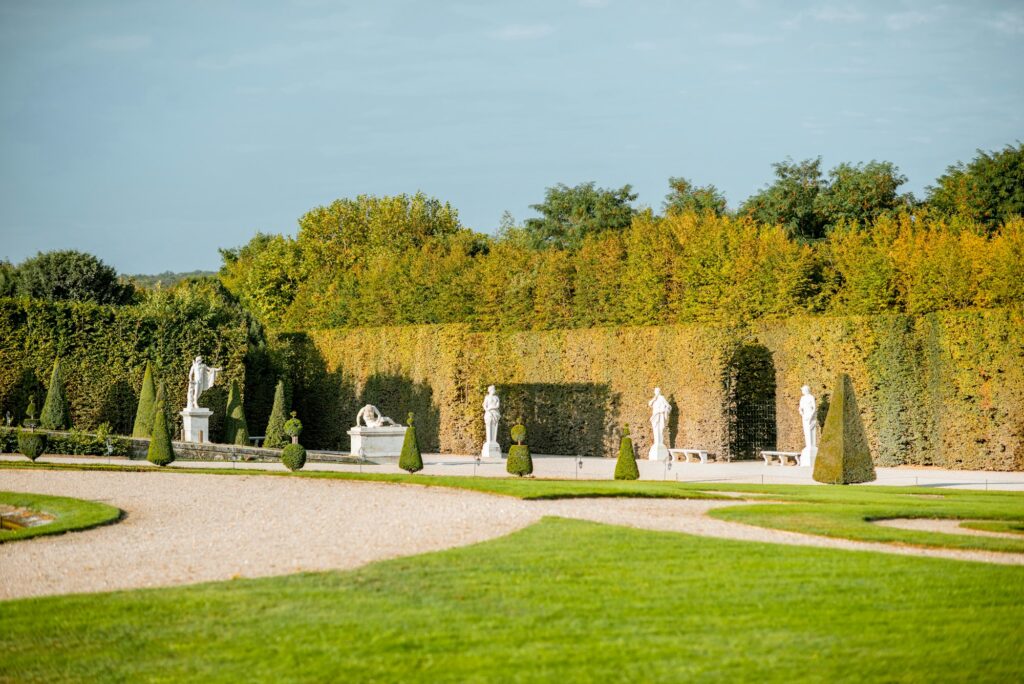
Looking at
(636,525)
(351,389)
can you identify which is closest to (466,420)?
(351,389)

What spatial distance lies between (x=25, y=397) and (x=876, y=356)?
22917 mm

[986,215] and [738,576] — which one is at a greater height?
[986,215]

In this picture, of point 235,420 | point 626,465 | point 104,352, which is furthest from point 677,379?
point 104,352

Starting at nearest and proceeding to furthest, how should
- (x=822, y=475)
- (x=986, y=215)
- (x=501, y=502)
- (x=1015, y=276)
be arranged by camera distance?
1. (x=501, y=502)
2. (x=822, y=475)
3. (x=1015, y=276)
4. (x=986, y=215)

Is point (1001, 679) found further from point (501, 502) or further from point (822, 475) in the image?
point (822, 475)

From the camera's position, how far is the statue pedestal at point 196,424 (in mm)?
32219

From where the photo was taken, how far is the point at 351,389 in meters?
36.1

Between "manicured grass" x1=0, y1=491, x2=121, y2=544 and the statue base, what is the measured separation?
614 inches

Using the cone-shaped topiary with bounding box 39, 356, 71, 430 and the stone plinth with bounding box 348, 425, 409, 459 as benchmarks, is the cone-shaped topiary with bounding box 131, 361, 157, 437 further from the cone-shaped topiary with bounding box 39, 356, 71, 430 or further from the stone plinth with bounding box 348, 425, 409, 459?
the stone plinth with bounding box 348, 425, 409, 459

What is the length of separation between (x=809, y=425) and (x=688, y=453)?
3.75 m

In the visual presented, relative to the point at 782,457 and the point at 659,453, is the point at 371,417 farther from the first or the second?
the point at 782,457

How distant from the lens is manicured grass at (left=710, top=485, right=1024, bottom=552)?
1252 centimetres

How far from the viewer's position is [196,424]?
106 feet

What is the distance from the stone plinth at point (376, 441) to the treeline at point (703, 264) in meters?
6.88
